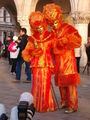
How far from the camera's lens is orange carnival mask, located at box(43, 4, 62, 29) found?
575 centimetres

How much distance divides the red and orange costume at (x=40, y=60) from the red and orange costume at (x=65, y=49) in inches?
5.1

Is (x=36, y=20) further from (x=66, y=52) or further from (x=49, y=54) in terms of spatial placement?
(x=66, y=52)

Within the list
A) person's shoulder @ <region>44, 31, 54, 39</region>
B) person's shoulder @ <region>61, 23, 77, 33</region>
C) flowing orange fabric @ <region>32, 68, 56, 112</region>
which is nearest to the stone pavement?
flowing orange fabric @ <region>32, 68, 56, 112</region>

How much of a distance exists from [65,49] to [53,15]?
0.61 meters

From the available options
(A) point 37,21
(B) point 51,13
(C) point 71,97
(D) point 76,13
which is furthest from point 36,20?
(D) point 76,13

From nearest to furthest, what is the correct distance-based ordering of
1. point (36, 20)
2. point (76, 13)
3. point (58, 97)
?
point (36, 20)
point (58, 97)
point (76, 13)

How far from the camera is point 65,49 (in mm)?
5762

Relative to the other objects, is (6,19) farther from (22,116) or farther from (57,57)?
(22,116)

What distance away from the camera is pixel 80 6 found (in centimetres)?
1811

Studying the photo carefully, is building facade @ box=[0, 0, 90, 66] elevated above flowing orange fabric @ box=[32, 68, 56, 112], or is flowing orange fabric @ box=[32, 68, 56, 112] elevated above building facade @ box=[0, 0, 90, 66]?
building facade @ box=[0, 0, 90, 66]

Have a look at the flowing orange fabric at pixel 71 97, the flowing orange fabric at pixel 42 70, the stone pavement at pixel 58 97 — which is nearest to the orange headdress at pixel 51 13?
the flowing orange fabric at pixel 42 70

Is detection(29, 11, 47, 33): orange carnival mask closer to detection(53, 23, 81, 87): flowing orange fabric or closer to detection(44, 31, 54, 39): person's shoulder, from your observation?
detection(44, 31, 54, 39): person's shoulder

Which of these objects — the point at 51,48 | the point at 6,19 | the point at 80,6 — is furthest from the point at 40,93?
the point at 6,19

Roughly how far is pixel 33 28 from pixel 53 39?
0.39 meters
